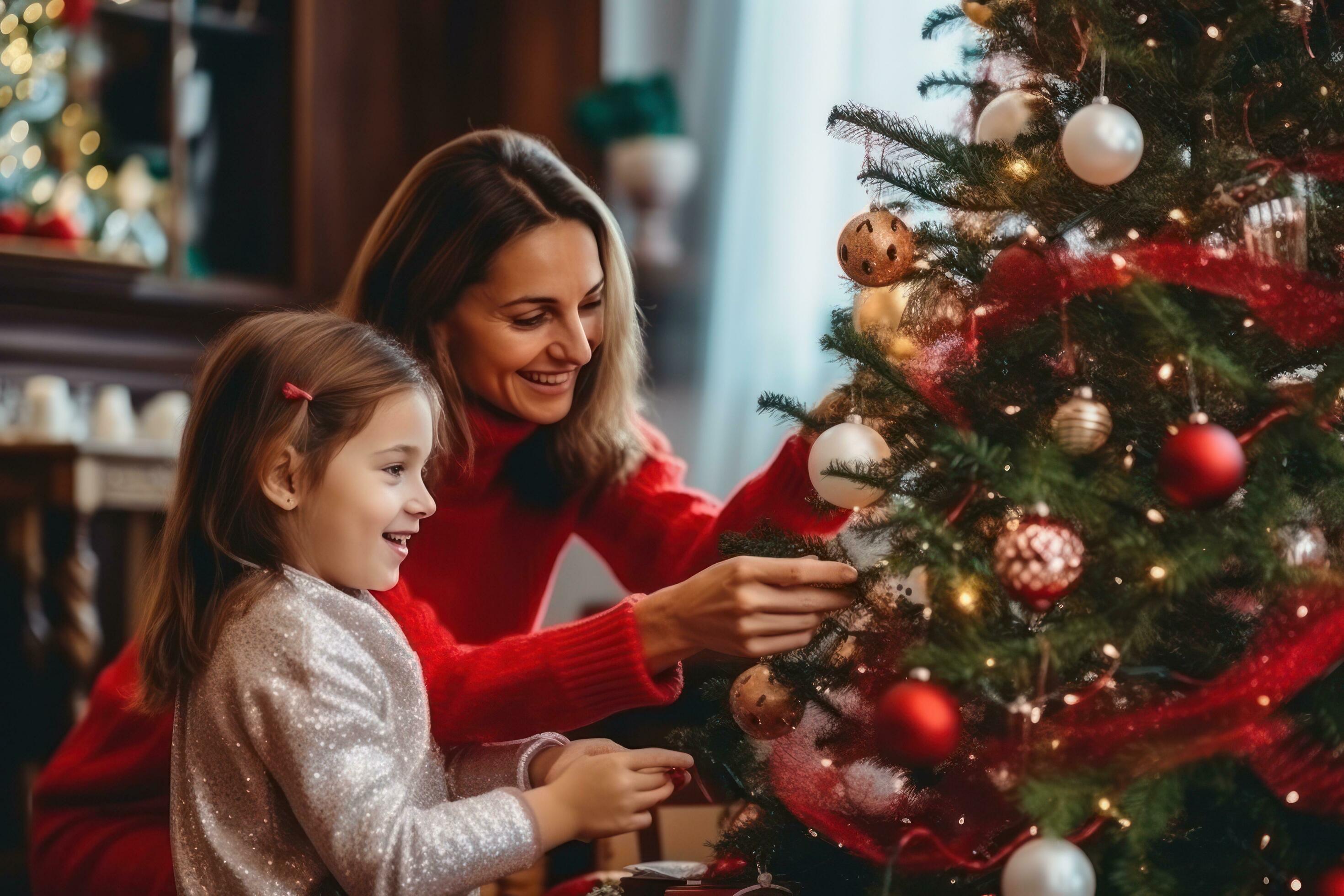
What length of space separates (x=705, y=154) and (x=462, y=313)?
1.73 meters

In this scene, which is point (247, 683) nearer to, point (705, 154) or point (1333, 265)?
point (1333, 265)

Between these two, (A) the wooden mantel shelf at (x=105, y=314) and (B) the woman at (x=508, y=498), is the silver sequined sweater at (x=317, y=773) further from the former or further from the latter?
(A) the wooden mantel shelf at (x=105, y=314)

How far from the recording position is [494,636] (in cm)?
163

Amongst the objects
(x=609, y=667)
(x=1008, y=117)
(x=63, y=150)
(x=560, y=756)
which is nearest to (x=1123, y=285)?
(x=1008, y=117)

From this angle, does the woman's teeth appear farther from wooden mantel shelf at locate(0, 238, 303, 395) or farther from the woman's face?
wooden mantel shelf at locate(0, 238, 303, 395)

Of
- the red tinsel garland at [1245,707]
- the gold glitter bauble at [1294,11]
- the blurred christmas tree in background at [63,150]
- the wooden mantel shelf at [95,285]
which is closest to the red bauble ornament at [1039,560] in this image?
the red tinsel garland at [1245,707]

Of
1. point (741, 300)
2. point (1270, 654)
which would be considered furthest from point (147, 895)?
point (741, 300)

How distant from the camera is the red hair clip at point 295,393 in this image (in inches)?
45.4

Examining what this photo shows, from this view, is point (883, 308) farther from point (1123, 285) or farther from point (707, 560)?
point (707, 560)

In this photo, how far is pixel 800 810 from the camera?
3.53 feet

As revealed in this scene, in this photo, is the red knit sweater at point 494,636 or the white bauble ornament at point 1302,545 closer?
the white bauble ornament at point 1302,545

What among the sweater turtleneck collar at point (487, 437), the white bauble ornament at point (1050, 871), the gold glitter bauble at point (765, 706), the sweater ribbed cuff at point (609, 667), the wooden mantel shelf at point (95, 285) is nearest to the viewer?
the white bauble ornament at point (1050, 871)

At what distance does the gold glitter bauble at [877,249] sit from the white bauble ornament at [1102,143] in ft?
0.54

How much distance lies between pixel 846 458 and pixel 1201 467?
27 cm
